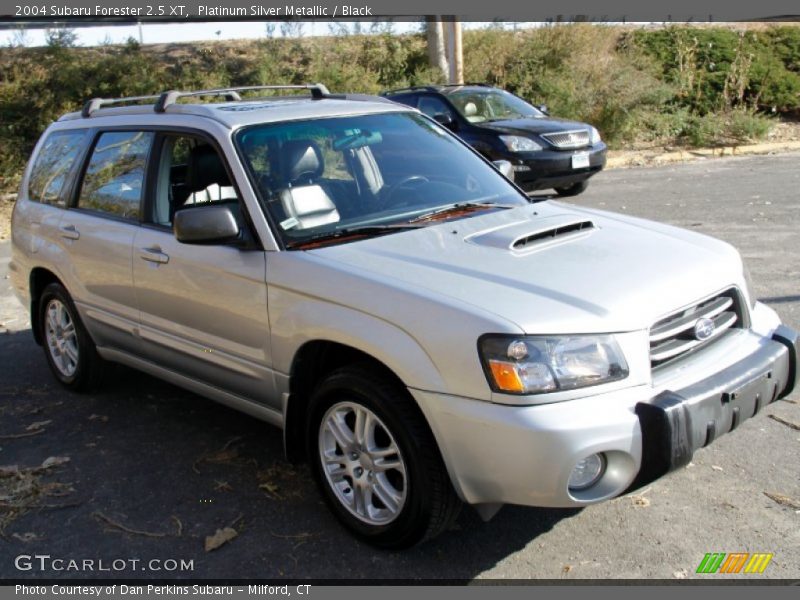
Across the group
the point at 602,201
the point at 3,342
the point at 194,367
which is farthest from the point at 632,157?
the point at 194,367

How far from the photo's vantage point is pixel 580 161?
40.7 feet

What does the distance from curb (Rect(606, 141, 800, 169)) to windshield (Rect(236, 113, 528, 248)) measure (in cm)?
1215

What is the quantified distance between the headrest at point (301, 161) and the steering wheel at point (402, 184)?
1.17 ft

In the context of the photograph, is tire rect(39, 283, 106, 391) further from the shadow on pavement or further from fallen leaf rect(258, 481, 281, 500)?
fallen leaf rect(258, 481, 281, 500)

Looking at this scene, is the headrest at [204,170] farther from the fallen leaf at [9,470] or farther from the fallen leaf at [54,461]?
the fallen leaf at [9,470]

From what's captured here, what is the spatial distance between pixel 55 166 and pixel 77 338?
116 cm

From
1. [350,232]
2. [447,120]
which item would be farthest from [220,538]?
[447,120]

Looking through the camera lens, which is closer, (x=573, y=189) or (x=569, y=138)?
(x=569, y=138)

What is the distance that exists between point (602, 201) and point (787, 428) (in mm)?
8132

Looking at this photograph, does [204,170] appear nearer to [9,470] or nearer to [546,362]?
[9,470]

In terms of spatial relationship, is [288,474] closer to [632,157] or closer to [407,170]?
[407,170]

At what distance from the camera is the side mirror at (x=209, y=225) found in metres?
4.05

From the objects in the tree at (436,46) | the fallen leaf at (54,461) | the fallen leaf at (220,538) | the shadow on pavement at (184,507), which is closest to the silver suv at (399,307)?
the shadow on pavement at (184,507)

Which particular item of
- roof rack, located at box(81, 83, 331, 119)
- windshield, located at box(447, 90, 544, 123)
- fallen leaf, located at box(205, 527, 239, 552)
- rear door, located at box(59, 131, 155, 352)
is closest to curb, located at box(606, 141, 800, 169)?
windshield, located at box(447, 90, 544, 123)
